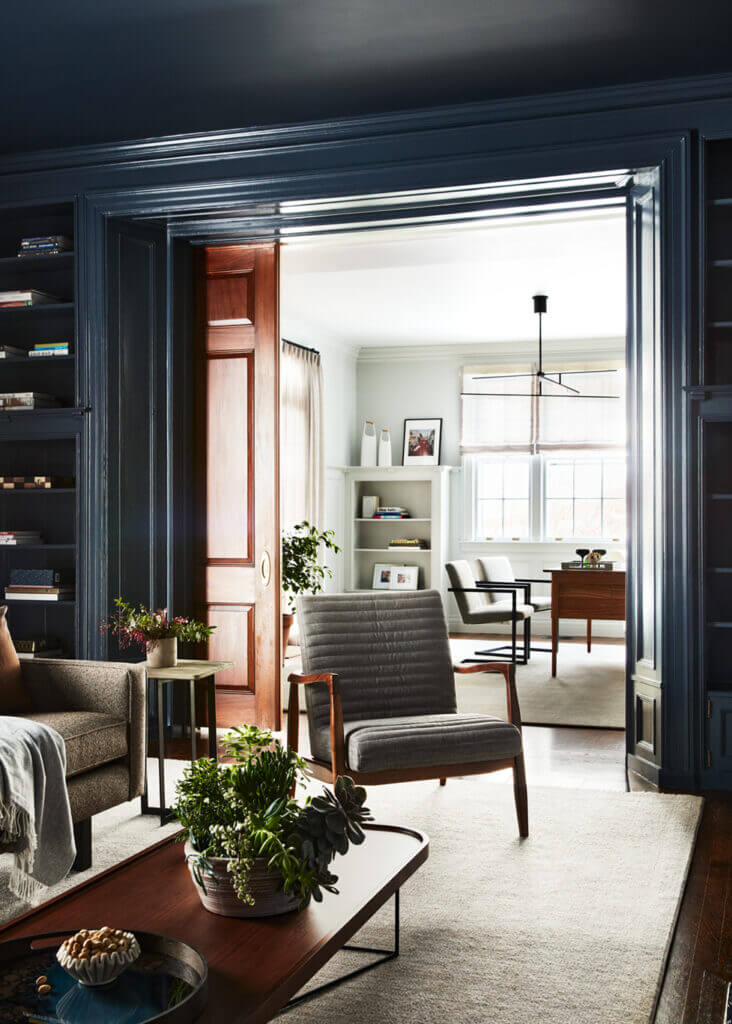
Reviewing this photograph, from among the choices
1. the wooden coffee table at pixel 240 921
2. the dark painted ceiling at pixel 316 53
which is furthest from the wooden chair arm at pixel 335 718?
the dark painted ceiling at pixel 316 53

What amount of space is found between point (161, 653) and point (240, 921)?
2.14m

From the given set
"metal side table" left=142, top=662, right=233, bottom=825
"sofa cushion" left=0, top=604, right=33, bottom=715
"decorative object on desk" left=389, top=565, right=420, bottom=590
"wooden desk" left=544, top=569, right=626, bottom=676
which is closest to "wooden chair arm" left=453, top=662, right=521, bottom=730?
"metal side table" left=142, top=662, right=233, bottom=825

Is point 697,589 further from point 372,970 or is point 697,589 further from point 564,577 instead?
point 564,577

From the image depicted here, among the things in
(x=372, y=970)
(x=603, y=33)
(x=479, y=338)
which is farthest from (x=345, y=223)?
(x=479, y=338)

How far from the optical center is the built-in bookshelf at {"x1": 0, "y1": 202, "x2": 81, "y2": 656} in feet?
18.0

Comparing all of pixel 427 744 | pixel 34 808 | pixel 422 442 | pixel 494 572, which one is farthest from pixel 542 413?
pixel 34 808

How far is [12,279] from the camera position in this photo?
5680 millimetres

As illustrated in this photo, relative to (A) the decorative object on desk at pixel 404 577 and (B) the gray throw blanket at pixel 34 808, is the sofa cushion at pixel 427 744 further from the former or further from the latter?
(A) the decorative object on desk at pixel 404 577

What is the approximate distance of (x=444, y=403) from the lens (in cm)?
1069

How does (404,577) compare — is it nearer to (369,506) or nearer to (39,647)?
(369,506)

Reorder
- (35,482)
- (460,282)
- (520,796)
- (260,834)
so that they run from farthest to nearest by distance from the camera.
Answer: (460,282) → (35,482) → (520,796) → (260,834)

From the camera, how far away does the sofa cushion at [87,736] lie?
336 centimetres

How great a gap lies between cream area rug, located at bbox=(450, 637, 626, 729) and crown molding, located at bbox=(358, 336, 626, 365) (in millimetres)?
3139

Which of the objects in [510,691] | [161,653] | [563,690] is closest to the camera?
[510,691]
